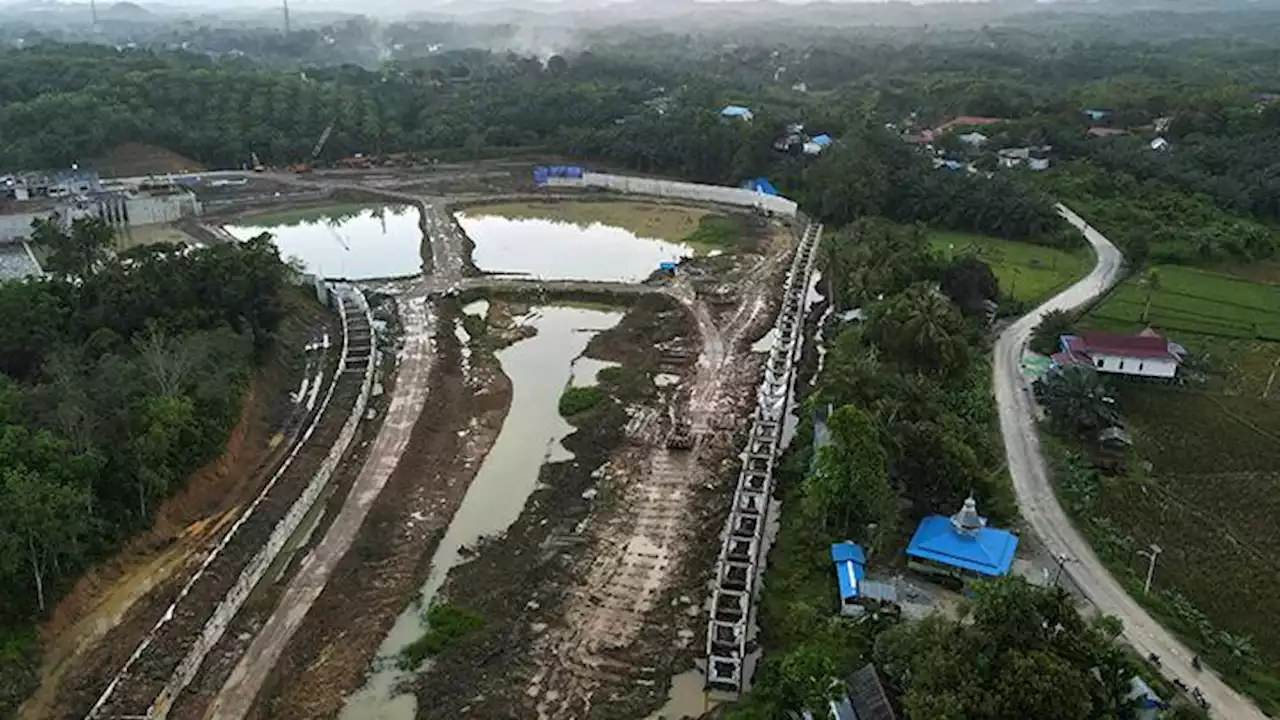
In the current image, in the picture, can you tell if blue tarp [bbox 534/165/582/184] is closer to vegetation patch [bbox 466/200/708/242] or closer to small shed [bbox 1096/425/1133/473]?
vegetation patch [bbox 466/200/708/242]

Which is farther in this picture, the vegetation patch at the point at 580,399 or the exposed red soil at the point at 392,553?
the vegetation patch at the point at 580,399

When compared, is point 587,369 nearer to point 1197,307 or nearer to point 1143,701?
point 1143,701

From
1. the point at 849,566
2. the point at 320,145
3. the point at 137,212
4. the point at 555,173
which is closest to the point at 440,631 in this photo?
the point at 849,566

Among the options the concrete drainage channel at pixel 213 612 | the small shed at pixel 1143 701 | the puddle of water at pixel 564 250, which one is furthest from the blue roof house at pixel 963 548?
the puddle of water at pixel 564 250

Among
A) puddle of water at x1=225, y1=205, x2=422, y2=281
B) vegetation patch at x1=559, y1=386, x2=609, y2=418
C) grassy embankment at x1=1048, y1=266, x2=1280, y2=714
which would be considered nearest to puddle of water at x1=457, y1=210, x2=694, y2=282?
puddle of water at x1=225, y1=205, x2=422, y2=281

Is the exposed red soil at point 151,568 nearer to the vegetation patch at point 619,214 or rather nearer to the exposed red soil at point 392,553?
the exposed red soil at point 392,553
